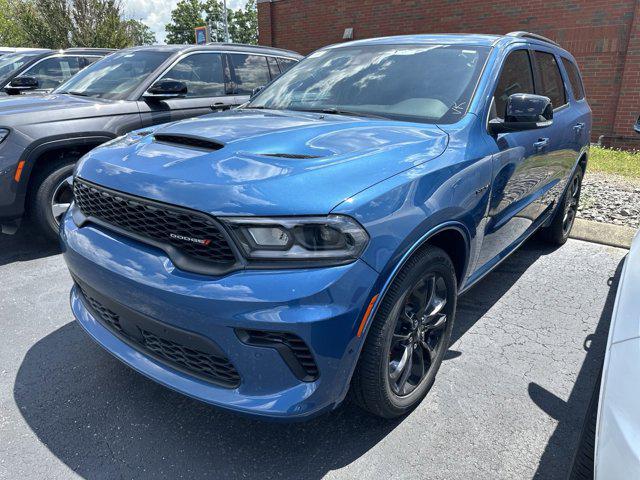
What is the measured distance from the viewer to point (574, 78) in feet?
15.4

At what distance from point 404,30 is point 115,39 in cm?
1311

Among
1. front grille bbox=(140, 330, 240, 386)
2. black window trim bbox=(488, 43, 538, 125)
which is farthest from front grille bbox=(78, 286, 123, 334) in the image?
black window trim bbox=(488, 43, 538, 125)

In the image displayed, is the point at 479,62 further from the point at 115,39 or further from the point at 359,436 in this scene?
the point at 115,39

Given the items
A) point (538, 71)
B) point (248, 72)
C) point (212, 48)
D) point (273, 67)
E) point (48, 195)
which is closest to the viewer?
point (538, 71)

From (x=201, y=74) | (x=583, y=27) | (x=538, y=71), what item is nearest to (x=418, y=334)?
(x=538, y=71)

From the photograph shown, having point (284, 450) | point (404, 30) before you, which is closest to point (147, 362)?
point (284, 450)

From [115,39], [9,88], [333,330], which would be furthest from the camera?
[115,39]

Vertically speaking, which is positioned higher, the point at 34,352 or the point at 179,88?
the point at 179,88

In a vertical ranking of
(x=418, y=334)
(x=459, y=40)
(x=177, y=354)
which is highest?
(x=459, y=40)

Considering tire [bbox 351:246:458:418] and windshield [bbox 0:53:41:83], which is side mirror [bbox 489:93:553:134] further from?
windshield [bbox 0:53:41:83]

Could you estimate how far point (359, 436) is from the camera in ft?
7.47

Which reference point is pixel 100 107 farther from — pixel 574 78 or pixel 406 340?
pixel 574 78

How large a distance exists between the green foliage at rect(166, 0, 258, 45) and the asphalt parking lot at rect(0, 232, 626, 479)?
57.8 m

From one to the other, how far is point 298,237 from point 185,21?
65.4 metres
